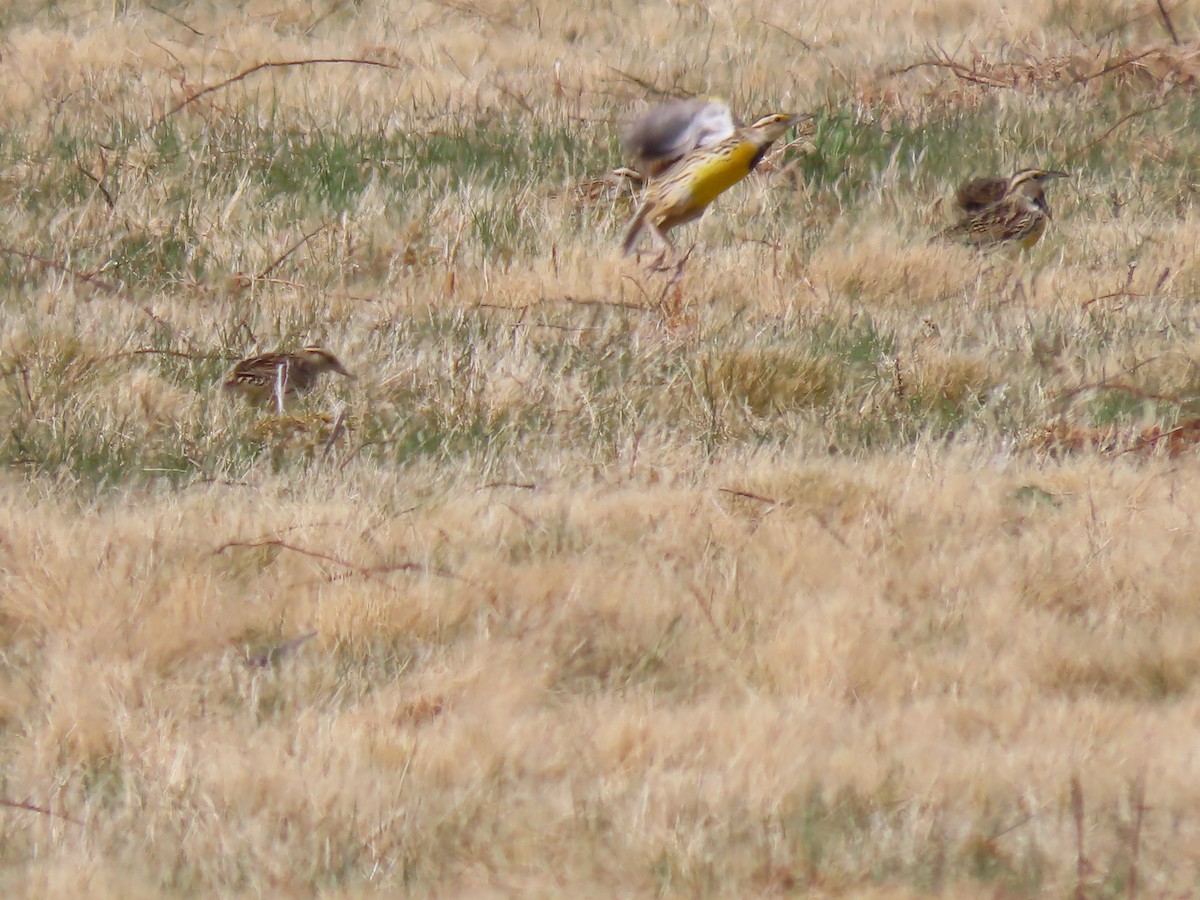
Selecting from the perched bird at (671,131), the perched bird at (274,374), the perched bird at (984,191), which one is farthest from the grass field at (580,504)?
the perched bird at (671,131)

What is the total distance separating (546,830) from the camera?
10.5 feet

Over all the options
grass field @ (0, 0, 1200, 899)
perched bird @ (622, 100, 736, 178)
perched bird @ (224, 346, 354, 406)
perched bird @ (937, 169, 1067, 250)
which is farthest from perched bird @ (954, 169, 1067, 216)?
perched bird @ (224, 346, 354, 406)

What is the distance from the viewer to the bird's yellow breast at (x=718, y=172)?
6.96 m

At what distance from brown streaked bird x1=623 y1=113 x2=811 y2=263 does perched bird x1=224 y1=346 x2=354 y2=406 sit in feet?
6.04

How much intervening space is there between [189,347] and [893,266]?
10.3 feet

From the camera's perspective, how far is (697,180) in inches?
274

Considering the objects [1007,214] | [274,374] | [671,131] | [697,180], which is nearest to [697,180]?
[697,180]

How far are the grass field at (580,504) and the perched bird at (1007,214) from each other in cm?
13

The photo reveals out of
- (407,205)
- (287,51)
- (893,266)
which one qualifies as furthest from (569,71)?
(893,266)

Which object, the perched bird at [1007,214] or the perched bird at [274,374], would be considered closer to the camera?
the perched bird at [274,374]

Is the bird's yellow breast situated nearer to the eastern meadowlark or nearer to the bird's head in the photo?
the eastern meadowlark

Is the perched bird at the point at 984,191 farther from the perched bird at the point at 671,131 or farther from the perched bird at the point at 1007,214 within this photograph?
the perched bird at the point at 671,131

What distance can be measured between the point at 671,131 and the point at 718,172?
0.80 metres

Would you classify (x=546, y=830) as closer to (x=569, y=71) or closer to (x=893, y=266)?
(x=893, y=266)
